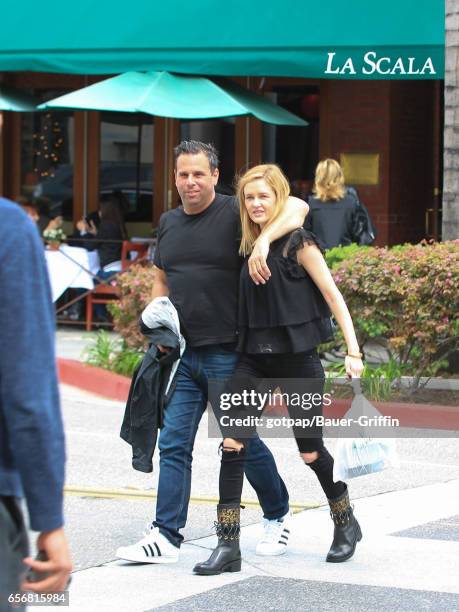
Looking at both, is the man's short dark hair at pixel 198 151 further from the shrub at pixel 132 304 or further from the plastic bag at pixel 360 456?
the shrub at pixel 132 304

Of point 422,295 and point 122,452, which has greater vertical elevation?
point 422,295

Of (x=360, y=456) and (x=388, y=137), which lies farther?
(x=388, y=137)

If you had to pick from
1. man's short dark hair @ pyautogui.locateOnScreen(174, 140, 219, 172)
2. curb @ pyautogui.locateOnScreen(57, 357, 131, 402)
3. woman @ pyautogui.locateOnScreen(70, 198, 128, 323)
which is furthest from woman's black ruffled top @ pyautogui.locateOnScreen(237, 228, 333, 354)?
woman @ pyautogui.locateOnScreen(70, 198, 128, 323)

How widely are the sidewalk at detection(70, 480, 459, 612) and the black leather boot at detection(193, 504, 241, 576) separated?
0.15 ft

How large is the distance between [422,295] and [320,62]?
4307mm

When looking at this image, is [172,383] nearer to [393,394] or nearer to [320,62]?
[393,394]

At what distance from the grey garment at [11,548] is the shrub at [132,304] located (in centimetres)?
763

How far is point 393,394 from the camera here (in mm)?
9422

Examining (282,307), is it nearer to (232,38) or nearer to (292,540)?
(292,540)

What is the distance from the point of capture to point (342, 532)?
18.6ft

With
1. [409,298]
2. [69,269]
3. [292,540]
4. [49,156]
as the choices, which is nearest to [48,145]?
[49,156]

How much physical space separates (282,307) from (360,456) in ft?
2.43

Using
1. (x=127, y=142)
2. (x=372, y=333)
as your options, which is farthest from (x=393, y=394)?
(x=127, y=142)

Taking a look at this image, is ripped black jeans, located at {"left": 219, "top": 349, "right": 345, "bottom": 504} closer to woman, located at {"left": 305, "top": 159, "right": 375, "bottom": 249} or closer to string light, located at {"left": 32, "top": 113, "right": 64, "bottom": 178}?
woman, located at {"left": 305, "top": 159, "right": 375, "bottom": 249}
